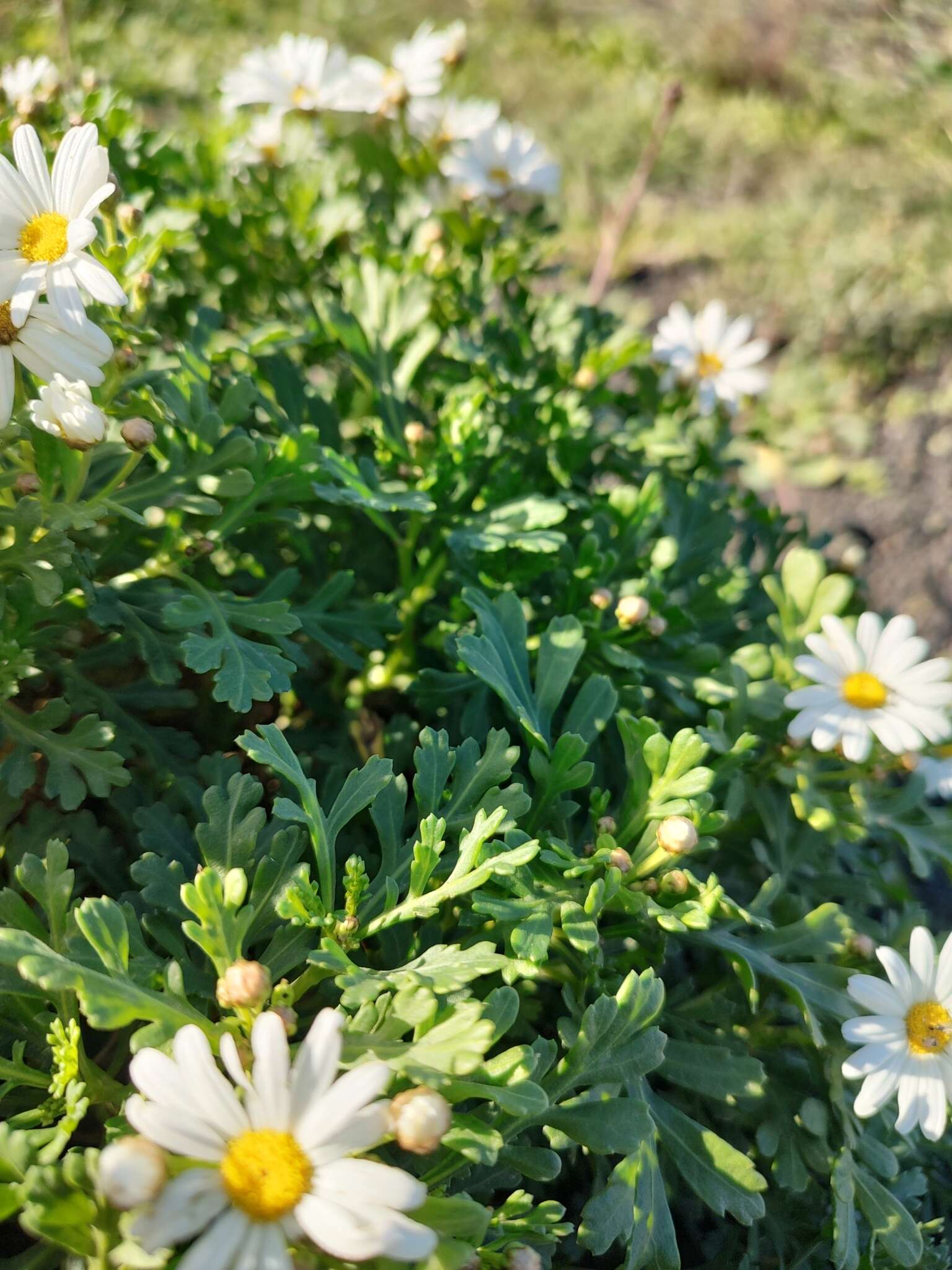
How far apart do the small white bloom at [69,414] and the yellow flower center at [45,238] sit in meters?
0.15

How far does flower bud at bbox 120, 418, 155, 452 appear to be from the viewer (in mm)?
1252

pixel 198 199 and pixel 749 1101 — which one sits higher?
pixel 198 199

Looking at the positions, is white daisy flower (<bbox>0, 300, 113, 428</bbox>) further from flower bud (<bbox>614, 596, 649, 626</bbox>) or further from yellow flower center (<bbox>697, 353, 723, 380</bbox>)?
yellow flower center (<bbox>697, 353, 723, 380</bbox>)

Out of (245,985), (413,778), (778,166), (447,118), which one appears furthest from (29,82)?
(778,166)

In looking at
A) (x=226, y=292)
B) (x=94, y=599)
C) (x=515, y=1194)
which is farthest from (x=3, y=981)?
(x=226, y=292)

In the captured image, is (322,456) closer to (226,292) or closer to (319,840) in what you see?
(319,840)

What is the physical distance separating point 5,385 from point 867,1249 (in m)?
1.54

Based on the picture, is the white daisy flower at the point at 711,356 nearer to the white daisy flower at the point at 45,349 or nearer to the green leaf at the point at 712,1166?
the white daisy flower at the point at 45,349

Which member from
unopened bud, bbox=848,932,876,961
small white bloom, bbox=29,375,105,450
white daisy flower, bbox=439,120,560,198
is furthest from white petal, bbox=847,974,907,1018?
white daisy flower, bbox=439,120,560,198

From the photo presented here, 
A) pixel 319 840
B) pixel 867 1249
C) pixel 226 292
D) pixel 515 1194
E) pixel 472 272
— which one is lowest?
pixel 867 1249

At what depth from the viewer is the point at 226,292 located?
211 cm

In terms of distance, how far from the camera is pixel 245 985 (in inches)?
36.9

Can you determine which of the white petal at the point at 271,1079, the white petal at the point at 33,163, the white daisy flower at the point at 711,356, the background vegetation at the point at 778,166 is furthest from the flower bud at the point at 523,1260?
the white daisy flower at the point at 711,356

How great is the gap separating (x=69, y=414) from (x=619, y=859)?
83cm
